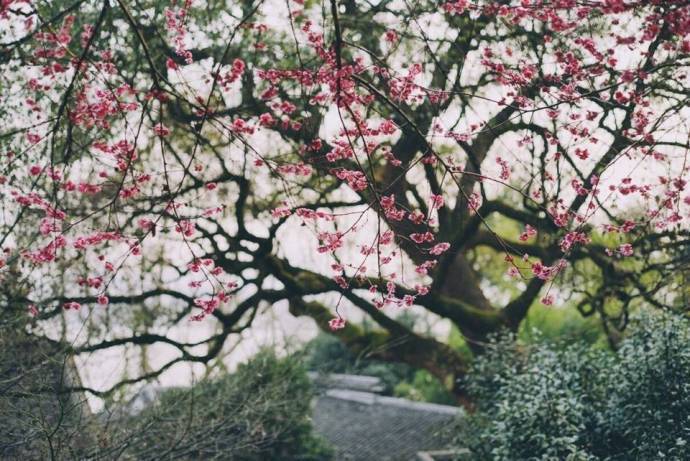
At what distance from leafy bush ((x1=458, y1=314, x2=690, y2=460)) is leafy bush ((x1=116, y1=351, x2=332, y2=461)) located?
8.38 ft

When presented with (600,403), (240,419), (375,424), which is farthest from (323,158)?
(375,424)

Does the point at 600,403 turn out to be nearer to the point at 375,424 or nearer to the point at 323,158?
the point at 323,158

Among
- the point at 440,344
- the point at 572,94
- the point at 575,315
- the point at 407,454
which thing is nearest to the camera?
the point at 572,94

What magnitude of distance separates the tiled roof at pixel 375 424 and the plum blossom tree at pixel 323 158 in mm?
8650

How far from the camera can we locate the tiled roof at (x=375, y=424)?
58.1 ft

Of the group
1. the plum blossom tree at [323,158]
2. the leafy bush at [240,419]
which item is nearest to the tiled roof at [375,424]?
the leafy bush at [240,419]

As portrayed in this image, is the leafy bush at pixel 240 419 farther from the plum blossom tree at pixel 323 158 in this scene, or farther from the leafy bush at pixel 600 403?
the leafy bush at pixel 600 403

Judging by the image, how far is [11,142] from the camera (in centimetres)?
614

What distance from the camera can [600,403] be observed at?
680cm

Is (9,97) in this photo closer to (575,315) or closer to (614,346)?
(614,346)

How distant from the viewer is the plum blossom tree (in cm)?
455

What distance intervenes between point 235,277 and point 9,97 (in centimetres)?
324

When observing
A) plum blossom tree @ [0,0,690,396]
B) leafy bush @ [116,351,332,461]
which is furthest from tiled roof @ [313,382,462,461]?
plum blossom tree @ [0,0,690,396]

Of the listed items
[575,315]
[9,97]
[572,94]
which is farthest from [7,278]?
[575,315]
